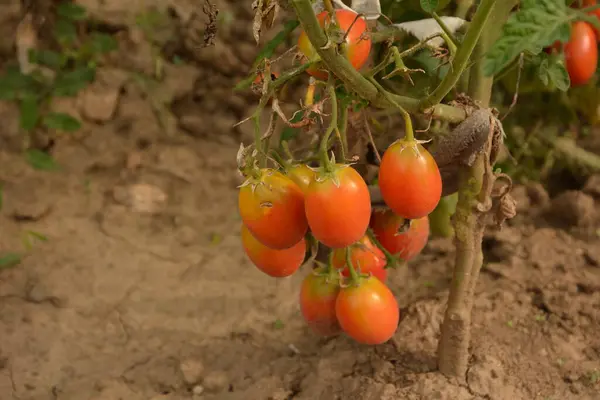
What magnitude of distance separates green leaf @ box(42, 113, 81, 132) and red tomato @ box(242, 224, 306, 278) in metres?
1.05

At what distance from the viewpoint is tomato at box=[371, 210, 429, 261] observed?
115 cm

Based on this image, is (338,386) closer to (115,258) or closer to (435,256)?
(435,256)

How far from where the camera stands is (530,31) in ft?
2.95

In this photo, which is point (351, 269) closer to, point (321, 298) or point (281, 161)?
point (321, 298)

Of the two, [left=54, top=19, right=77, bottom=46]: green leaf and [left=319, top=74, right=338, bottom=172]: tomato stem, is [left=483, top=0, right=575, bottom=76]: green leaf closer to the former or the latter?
[left=319, top=74, right=338, bottom=172]: tomato stem

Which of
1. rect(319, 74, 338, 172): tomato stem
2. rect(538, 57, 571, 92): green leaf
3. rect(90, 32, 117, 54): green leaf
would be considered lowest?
rect(90, 32, 117, 54): green leaf

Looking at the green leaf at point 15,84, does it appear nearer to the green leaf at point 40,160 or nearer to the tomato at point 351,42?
the green leaf at point 40,160

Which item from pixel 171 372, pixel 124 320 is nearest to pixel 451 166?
pixel 171 372

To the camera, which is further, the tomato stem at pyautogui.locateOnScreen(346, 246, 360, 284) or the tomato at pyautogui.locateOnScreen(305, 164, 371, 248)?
the tomato stem at pyautogui.locateOnScreen(346, 246, 360, 284)

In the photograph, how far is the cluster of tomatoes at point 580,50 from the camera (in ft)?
4.03

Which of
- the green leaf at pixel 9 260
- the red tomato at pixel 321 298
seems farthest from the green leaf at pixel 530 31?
the green leaf at pixel 9 260

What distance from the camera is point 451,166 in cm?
111

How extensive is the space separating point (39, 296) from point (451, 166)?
1.05 metres

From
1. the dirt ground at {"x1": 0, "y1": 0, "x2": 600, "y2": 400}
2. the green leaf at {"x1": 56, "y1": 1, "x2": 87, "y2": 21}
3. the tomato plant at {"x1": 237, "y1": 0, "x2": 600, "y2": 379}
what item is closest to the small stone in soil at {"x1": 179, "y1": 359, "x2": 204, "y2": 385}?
the dirt ground at {"x1": 0, "y1": 0, "x2": 600, "y2": 400}
